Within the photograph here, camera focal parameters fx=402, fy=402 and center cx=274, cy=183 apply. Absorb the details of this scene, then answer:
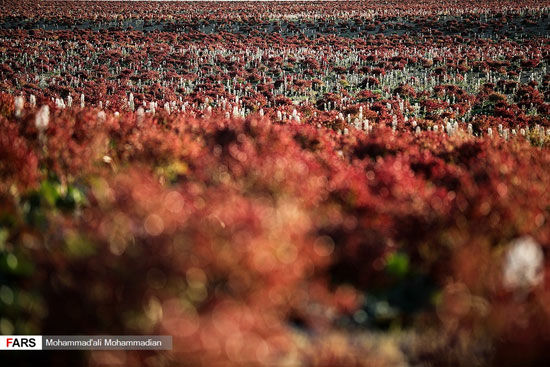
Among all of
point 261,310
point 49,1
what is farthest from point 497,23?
point 49,1

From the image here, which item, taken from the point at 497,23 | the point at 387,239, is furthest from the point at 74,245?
the point at 497,23

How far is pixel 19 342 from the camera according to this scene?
7.33 feet

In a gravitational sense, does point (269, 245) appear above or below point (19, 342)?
above

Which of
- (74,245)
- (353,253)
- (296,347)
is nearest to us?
(296,347)

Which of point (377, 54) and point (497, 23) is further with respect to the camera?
point (497, 23)

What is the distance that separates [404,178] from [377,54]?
27449mm

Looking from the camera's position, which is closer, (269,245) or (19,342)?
(19,342)

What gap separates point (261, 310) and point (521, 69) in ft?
91.5

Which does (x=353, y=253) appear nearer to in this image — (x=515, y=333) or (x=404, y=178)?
(x=515, y=333)

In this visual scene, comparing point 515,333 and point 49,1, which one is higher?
point 49,1

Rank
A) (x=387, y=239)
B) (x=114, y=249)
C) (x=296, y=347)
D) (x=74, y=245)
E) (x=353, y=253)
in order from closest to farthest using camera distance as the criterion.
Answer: (x=296, y=347) < (x=114, y=249) < (x=74, y=245) < (x=353, y=253) < (x=387, y=239)

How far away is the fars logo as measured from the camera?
2.20 meters

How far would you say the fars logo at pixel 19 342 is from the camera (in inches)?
86.6

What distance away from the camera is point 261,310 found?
242 cm
